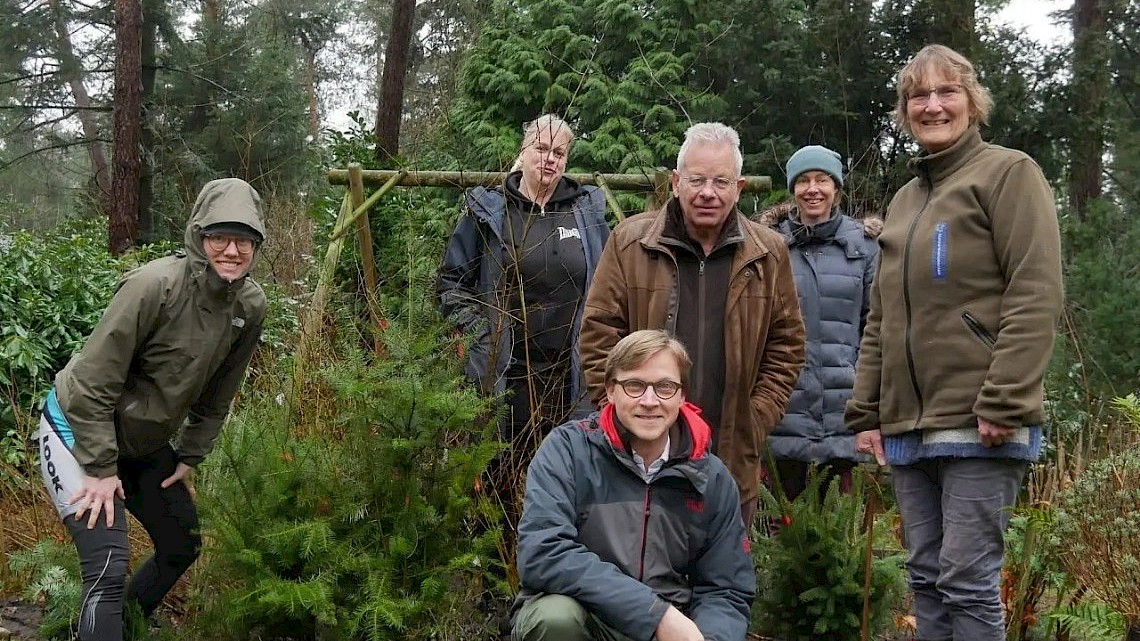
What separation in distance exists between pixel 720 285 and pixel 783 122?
7.87m

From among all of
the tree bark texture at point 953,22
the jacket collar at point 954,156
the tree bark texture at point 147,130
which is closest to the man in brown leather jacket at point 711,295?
the jacket collar at point 954,156

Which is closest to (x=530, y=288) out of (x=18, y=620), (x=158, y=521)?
(x=158, y=521)

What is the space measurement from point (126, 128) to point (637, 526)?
11.9 metres

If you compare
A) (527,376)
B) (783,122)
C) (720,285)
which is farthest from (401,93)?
(720,285)

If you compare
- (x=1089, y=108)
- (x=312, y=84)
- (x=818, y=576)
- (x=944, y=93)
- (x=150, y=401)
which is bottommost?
(x=818, y=576)

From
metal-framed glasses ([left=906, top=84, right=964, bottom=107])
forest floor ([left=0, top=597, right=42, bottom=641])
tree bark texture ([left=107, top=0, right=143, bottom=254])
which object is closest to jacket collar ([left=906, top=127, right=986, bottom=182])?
metal-framed glasses ([left=906, top=84, right=964, bottom=107])

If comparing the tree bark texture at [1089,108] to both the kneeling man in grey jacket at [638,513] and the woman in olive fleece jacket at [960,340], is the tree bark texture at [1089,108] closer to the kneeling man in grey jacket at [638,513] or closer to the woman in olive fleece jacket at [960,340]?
the woman in olive fleece jacket at [960,340]

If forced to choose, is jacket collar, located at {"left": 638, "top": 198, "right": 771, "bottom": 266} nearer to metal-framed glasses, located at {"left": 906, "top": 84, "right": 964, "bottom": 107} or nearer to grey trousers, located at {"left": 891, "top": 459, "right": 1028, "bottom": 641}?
metal-framed glasses, located at {"left": 906, "top": 84, "right": 964, "bottom": 107}

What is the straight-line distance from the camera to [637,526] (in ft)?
9.29

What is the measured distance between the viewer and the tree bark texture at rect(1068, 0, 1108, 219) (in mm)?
10625

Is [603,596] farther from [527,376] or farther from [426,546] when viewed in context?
[527,376]

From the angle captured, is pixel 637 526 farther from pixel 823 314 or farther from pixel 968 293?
pixel 823 314

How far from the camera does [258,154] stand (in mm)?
18016

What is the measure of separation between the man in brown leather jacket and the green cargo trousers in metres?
0.82
